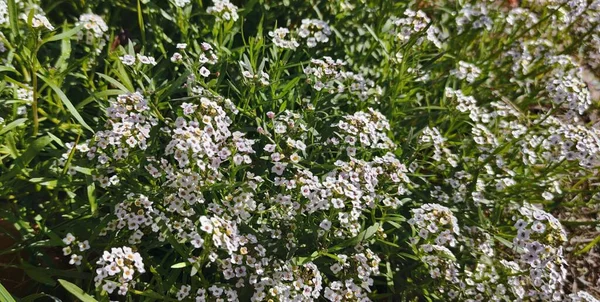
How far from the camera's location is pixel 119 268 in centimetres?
267

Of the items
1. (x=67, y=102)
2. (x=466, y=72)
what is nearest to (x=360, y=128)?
(x=466, y=72)

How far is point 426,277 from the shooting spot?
141 inches

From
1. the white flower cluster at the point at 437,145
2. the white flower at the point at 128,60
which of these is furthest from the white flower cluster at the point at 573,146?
the white flower at the point at 128,60

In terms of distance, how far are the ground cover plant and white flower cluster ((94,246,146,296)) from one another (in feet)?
0.04

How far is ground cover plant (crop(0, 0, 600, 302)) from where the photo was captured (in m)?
3.04

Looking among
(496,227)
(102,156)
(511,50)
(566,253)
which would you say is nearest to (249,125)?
(102,156)

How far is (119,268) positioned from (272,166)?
119 cm

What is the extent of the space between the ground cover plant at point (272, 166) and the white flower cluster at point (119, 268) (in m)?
0.01

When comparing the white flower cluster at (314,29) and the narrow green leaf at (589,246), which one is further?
the narrow green leaf at (589,246)

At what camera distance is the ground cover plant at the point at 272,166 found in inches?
120

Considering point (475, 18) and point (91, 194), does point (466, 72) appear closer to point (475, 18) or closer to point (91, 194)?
point (475, 18)

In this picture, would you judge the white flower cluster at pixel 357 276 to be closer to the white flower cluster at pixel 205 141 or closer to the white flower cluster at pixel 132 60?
the white flower cluster at pixel 205 141

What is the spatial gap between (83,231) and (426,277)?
1998mm

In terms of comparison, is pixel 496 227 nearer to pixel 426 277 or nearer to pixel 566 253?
pixel 426 277
